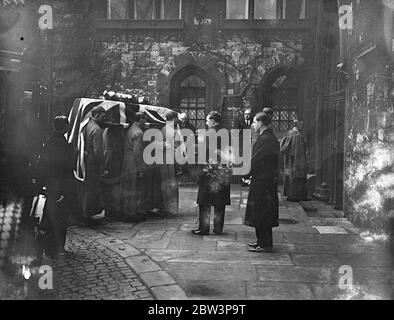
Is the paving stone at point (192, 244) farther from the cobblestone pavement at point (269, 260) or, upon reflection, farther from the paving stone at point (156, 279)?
the paving stone at point (156, 279)

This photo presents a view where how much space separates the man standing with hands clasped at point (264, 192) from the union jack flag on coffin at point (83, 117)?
3140 millimetres

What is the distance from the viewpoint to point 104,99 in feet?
30.8

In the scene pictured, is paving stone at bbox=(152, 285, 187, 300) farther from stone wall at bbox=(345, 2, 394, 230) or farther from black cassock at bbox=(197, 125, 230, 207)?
stone wall at bbox=(345, 2, 394, 230)

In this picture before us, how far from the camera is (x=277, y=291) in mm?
4902

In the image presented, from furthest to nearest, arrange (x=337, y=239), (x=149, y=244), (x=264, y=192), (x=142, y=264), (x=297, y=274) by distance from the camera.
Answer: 1. (x=337, y=239)
2. (x=149, y=244)
3. (x=264, y=192)
4. (x=142, y=264)
5. (x=297, y=274)

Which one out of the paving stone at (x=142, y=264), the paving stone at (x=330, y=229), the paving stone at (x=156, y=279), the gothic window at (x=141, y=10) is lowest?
the paving stone at (x=330, y=229)

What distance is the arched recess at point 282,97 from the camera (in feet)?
48.8

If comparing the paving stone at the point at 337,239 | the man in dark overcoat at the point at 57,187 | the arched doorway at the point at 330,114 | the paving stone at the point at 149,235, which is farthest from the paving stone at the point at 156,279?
the arched doorway at the point at 330,114

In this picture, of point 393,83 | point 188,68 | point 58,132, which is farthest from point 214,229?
point 188,68

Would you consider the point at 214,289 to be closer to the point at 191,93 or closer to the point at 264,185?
the point at 264,185

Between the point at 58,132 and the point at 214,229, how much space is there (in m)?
2.98

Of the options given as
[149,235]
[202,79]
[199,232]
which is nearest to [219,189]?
[199,232]

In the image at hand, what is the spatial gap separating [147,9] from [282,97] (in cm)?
500
